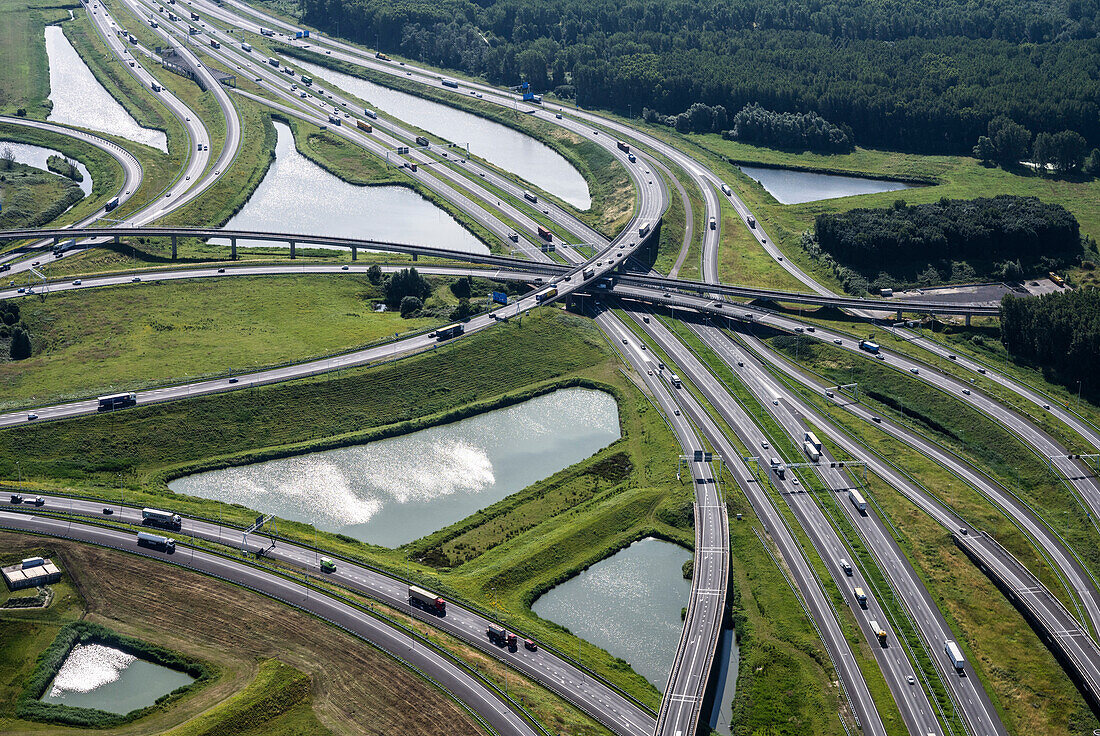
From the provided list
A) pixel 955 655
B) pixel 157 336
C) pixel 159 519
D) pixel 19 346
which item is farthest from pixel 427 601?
pixel 19 346

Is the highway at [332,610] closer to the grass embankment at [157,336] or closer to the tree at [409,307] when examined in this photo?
the grass embankment at [157,336]

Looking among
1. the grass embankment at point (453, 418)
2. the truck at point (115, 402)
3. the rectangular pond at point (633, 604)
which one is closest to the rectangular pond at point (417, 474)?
the grass embankment at point (453, 418)

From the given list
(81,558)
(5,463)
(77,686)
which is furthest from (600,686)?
(5,463)

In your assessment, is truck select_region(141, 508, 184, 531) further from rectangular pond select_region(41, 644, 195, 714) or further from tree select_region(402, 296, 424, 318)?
tree select_region(402, 296, 424, 318)

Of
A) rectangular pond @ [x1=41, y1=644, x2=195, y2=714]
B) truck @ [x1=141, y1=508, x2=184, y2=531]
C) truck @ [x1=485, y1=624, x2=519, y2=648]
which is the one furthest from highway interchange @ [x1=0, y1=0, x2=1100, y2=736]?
rectangular pond @ [x1=41, y1=644, x2=195, y2=714]

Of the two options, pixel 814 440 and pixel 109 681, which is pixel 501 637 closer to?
pixel 109 681

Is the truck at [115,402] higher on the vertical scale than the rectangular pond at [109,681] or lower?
higher
